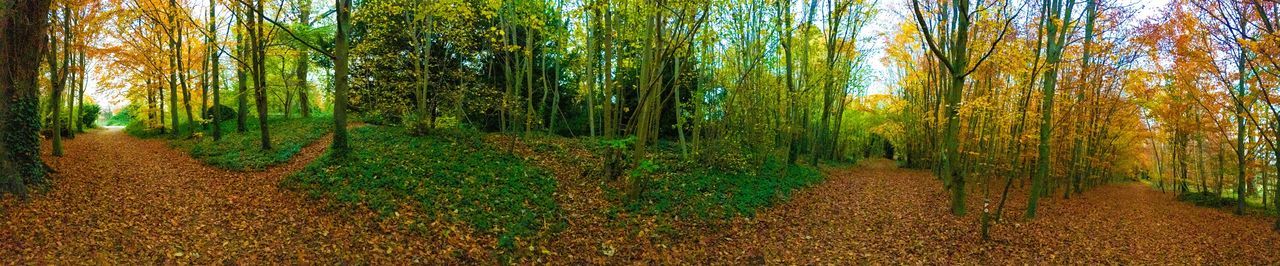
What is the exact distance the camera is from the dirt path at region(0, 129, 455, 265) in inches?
202

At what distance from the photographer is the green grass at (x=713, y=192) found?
877 cm

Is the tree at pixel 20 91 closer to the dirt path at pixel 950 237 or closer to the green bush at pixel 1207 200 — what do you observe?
the dirt path at pixel 950 237

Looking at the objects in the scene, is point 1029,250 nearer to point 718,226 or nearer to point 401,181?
point 718,226

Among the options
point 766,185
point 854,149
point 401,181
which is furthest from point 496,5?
point 854,149

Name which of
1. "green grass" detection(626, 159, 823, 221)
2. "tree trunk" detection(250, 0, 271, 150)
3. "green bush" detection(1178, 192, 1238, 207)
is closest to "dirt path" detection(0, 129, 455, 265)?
"tree trunk" detection(250, 0, 271, 150)

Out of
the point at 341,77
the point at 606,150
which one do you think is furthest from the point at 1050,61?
the point at 341,77

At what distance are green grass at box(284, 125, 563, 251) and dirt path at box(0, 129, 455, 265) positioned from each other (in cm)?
56

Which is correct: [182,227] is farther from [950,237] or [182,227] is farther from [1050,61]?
[1050,61]

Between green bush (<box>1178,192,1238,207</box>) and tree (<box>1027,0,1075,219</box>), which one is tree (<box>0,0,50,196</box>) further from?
green bush (<box>1178,192,1238,207</box>)

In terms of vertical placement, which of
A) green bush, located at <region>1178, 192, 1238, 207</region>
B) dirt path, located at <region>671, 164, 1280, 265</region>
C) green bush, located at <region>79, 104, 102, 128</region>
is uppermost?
green bush, located at <region>79, 104, 102, 128</region>

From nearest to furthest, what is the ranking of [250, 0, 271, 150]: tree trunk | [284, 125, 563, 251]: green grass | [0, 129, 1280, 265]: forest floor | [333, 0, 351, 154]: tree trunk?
1. [0, 129, 1280, 265]: forest floor
2. [284, 125, 563, 251]: green grass
3. [333, 0, 351, 154]: tree trunk
4. [250, 0, 271, 150]: tree trunk

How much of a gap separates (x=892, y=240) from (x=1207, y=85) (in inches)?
465

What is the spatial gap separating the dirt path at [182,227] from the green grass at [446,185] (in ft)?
1.84

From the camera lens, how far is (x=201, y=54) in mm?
18297
